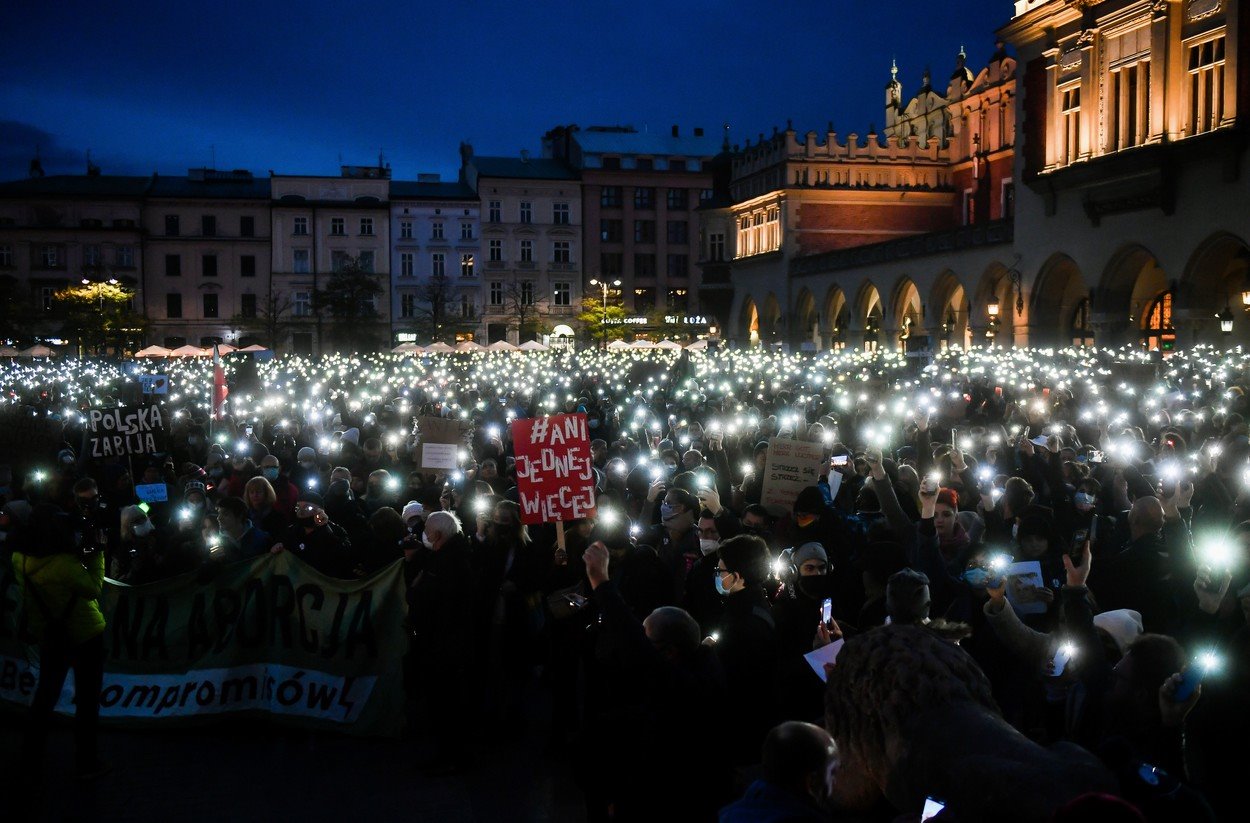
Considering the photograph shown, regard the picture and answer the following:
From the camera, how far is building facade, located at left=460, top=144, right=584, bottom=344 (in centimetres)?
7638

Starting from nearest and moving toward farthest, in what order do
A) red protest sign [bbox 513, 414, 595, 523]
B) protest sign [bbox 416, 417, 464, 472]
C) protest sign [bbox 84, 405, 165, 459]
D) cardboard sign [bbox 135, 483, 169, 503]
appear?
red protest sign [bbox 513, 414, 595, 523]
cardboard sign [bbox 135, 483, 169, 503]
protest sign [bbox 416, 417, 464, 472]
protest sign [bbox 84, 405, 165, 459]

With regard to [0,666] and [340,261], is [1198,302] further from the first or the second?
[340,261]

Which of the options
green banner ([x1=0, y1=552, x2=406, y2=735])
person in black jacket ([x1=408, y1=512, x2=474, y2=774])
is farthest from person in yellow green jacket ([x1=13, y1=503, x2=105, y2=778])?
person in black jacket ([x1=408, y1=512, x2=474, y2=774])

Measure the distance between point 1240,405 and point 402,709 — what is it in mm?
13252

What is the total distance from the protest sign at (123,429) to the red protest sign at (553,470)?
20.9 ft

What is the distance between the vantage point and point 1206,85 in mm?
27828

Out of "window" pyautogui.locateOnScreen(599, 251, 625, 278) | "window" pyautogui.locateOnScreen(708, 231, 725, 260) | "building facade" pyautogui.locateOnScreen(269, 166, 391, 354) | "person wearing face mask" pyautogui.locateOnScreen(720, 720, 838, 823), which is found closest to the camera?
"person wearing face mask" pyautogui.locateOnScreen(720, 720, 838, 823)

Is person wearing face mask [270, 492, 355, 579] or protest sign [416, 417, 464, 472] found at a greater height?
protest sign [416, 417, 464, 472]

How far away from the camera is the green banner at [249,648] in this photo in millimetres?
7539

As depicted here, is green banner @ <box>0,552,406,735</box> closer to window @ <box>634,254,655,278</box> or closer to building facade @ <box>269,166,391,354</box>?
building facade @ <box>269,166,391,354</box>

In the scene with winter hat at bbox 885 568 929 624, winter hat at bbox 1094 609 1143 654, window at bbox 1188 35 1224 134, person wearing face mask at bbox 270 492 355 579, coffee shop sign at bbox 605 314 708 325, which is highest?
window at bbox 1188 35 1224 134

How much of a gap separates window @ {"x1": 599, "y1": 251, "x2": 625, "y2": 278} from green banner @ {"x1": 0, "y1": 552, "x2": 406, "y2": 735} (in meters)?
70.7

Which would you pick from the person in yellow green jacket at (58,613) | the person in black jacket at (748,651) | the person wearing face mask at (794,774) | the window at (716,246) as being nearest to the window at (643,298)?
the window at (716,246)

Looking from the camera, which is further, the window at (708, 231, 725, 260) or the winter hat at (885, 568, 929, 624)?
the window at (708, 231, 725, 260)
